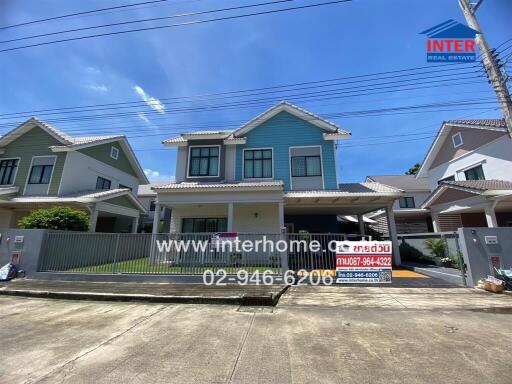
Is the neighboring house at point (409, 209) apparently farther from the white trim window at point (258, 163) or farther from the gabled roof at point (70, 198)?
the gabled roof at point (70, 198)

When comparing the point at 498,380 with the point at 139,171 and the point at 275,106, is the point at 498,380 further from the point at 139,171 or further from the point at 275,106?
the point at 139,171

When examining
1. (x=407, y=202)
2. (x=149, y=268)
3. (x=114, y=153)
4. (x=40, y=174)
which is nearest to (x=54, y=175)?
(x=40, y=174)

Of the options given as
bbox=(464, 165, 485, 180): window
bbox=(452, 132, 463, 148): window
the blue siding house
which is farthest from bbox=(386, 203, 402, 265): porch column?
bbox=(452, 132, 463, 148): window

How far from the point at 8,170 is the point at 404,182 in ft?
121

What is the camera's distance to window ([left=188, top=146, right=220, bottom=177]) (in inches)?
587

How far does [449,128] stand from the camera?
17.7m

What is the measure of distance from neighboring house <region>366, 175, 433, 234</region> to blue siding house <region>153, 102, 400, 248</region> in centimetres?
892

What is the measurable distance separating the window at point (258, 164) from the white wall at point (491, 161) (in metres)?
14.0

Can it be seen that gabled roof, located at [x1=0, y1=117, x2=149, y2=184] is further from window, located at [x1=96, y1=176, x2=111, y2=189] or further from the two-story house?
the two-story house

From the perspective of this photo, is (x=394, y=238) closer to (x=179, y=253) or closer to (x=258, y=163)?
(x=258, y=163)

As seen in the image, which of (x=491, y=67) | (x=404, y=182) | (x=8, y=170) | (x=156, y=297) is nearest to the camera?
(x=156, y=297)

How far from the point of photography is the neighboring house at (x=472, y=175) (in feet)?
40.8

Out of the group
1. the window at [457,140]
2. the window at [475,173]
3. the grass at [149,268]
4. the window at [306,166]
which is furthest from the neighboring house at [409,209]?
the grass at [149,268]

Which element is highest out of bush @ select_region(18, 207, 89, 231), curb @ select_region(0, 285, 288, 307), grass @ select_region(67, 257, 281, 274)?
bush @ select_region(18, 207, 89, 231)
